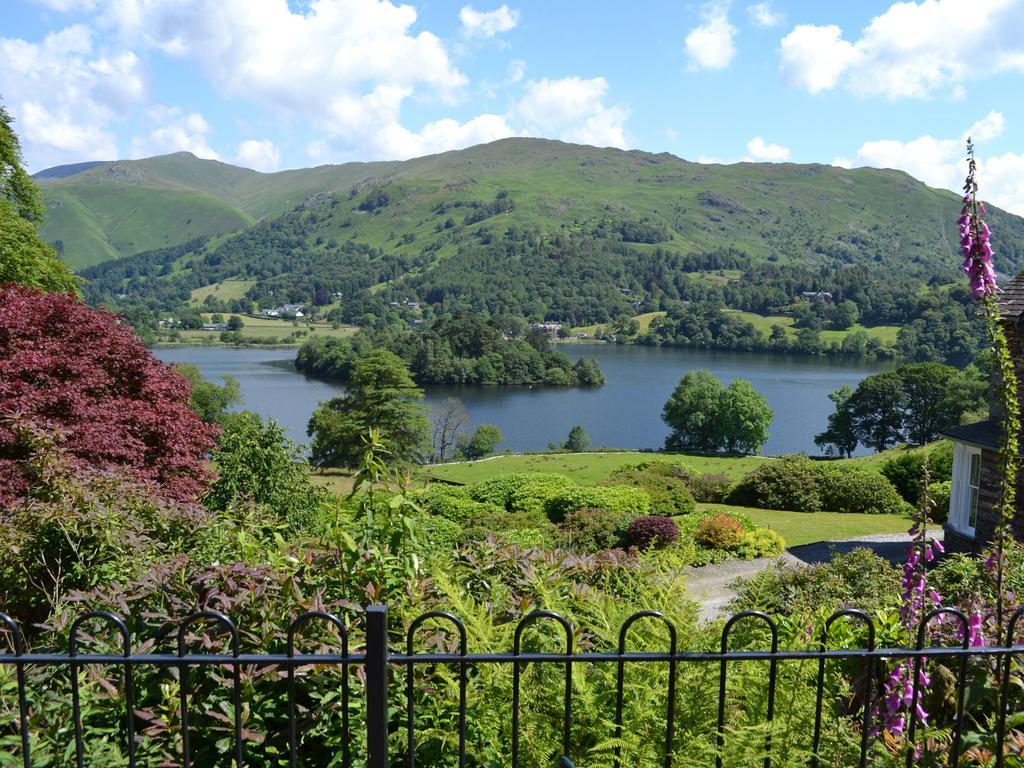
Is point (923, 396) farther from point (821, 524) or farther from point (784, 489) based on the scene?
point (821, 524)

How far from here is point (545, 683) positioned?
11.1 ft

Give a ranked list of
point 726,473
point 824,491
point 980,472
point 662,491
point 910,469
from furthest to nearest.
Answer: point 726,473, point 910,469, point 824,491, point 662,491, point 980,472

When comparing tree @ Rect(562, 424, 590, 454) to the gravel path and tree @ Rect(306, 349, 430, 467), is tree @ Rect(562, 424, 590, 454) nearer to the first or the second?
tree @ Rect(306, 349, 430, 467)

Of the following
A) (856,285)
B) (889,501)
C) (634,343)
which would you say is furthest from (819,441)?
(856,285)

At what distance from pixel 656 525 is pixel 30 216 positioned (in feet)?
61.0

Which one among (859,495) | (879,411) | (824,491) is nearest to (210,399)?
(824,491)

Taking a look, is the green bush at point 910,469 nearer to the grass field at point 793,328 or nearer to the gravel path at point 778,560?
the gravel path at point 778,560

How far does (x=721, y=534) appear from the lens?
17031 millimetres

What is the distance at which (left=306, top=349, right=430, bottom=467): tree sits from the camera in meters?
46.7

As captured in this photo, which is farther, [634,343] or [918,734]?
[634,343]

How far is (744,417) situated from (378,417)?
28140mm

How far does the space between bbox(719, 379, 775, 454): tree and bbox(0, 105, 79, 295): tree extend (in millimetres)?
47460

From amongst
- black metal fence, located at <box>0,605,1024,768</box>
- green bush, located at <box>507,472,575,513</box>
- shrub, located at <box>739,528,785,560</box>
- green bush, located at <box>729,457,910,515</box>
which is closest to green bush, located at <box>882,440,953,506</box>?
green bush, located at <box>729,457,910,515</box>

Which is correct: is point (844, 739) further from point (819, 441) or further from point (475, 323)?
point (475, 323)
